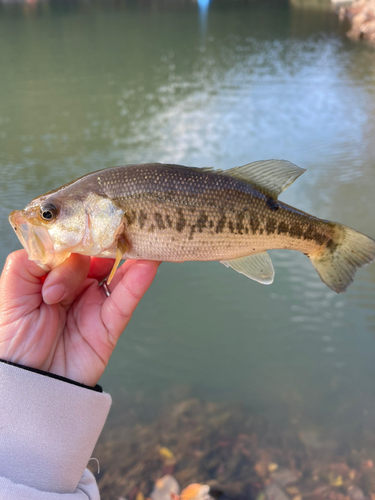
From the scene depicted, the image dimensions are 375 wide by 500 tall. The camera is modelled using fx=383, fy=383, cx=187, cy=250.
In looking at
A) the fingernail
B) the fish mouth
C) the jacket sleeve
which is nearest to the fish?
the fish mouth

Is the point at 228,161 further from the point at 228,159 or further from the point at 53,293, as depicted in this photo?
the point at 53,293

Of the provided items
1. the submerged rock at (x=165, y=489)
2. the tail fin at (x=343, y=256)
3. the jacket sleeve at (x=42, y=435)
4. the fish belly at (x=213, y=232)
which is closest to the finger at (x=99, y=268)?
the fish belly at (x=213, y=232)

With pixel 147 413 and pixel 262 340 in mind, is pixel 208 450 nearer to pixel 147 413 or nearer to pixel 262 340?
pixel 147 413

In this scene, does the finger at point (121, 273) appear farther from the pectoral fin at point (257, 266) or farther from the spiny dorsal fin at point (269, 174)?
the spiny dorsal fin at point (269, 174)

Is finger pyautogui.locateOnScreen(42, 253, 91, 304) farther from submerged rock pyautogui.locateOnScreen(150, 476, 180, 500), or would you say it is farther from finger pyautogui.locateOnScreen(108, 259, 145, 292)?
submerged rock pyautogui.locateOnScreen(150, 476, 180, 500)

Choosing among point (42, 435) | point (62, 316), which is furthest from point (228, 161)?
point (42, 435)

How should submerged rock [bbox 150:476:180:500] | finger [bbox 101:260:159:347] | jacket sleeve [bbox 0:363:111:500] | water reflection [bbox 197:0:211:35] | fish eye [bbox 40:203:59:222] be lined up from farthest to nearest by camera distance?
water reflection [bbox 197:0:211:35], submerged rock [bbox 150:476:180:500], finger [bbox 101:260:159:347], fish eye [bbox 40:203:59:222], jacket sleeve [bbox 0:363:111:500]

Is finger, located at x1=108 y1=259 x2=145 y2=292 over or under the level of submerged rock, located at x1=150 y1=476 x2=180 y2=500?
over

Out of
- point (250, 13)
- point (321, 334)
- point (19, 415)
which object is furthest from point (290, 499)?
point (250, 13)
